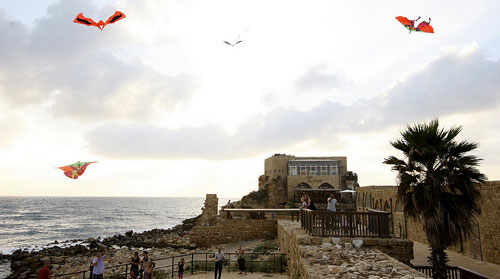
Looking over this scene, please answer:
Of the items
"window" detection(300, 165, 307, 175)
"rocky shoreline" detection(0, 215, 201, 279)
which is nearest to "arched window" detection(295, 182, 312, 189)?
"window" detection(300, 165, 307, 175)

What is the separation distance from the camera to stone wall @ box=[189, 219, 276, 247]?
2431 centimetres

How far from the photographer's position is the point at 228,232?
79.9 ft

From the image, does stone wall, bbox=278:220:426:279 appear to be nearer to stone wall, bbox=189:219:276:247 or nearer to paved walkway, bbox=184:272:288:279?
paved walkway, bbox=184:272:288:279

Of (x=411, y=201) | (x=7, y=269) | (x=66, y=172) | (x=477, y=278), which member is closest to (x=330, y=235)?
(x=411, y=201)

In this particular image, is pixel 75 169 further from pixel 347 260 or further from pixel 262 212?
pixel 262 212

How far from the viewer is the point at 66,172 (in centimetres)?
1597

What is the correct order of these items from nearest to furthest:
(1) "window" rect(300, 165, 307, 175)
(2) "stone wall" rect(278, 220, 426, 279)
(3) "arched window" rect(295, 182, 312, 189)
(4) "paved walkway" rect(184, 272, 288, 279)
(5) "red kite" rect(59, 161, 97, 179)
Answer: (2) "stone wall" rect(278, 220, 426, 279), (4) "paved walkway" rect(184, 272, 288, 279), (5) "red kite" rect(59, 161, 97, 179), (3) "arched window" rect(295, 182, 312, 189), (1) "window" rect(300, 165, 307, 175)

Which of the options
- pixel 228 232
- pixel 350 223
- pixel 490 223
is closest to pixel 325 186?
pixel 228 232

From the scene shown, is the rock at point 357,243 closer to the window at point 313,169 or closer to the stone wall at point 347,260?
the stone wall at point 347,260

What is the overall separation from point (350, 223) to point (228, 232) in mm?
15812

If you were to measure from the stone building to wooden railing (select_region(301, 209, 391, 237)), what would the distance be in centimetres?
3064

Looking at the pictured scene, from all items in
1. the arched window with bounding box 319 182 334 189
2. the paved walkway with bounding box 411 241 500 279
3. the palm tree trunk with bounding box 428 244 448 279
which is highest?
the arched window with bounding box 319 182 334 189

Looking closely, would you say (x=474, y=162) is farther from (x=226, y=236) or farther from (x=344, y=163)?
(x=344, y=163)

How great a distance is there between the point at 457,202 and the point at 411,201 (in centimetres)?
113
